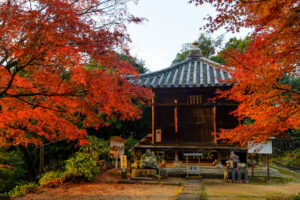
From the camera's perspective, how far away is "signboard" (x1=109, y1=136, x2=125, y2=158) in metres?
12.3

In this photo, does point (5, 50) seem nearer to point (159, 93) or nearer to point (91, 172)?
point (91, 172)

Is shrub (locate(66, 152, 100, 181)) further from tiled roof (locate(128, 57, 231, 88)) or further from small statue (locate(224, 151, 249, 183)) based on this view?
small statue (locate(224, 151, 249, 183))

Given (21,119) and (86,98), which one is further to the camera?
(21,119)

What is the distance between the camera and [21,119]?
7.58 meters

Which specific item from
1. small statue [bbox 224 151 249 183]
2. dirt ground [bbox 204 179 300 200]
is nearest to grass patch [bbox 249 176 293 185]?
dirt ground [bbox 204 179 300 200]

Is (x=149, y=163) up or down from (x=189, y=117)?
down

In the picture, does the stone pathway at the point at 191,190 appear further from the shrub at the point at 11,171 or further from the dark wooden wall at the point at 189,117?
the shrub at the point at 11,171

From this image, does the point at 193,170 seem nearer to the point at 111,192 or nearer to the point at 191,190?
the point at 191,190

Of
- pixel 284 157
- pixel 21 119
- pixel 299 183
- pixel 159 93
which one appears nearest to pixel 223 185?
pixel 299 183

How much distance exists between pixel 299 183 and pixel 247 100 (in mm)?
6093

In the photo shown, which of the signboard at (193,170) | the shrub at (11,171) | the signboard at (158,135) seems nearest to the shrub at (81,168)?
the shrub at (11,171)

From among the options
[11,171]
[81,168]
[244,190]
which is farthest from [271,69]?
[11,171]

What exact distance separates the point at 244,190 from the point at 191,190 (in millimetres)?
2067

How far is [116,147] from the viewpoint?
12305 millimetres
